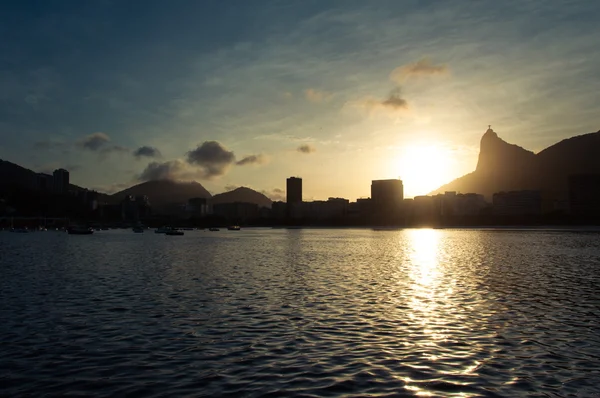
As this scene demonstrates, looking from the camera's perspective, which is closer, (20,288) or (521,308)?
(521,308)

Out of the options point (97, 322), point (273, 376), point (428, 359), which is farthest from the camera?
point (97, 322)

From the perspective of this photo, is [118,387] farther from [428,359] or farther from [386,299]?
[386,299]

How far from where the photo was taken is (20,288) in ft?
175

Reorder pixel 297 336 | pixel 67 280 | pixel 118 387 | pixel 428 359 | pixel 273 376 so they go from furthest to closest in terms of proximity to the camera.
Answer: pixel 67 280 → pixel 297 336 → pixel 428 359 → pixel 273 376 → pixel 118 387

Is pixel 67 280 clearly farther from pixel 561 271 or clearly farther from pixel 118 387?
pixel 561 271

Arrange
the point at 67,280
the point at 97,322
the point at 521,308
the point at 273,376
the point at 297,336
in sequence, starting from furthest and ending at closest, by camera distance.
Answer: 1. the point at 67,280
2. the point at 521,308
3. the point at 97,322
4. the point at 297,336
5. the point at 273,376

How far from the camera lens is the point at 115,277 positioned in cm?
6494

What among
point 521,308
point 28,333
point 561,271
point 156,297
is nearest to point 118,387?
point 28,333

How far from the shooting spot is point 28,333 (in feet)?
102

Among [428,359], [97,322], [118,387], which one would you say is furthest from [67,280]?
[428,359]

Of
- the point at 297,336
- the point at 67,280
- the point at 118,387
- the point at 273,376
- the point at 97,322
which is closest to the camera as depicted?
the point at 118,387

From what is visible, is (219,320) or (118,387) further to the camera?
(219,320)

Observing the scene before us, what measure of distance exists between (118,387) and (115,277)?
4772cm

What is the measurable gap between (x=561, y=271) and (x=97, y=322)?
67.6 metres
